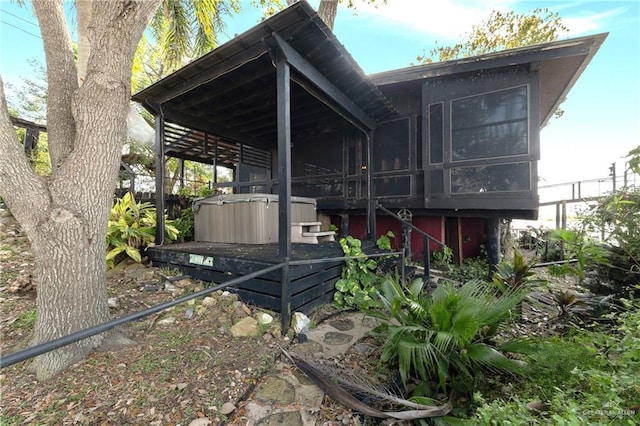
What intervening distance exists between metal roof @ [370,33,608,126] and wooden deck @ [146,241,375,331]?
398cm

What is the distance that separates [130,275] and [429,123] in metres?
5.61

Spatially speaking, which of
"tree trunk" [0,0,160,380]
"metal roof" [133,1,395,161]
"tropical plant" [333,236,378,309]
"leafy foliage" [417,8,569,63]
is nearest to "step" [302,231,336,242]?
"tropical plant" [333,236,378,309]

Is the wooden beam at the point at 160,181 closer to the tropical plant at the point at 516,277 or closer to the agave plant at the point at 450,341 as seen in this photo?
the agave plant at the point at 450,341

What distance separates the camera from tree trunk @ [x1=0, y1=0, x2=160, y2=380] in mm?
1769

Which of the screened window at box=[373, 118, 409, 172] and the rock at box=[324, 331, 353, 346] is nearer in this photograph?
the rock at box=[324, 331, 353, 346]

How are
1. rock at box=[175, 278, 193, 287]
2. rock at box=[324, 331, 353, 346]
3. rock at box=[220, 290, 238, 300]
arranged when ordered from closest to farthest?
rock at box=[324, 331, 353, 346]
rock at box=[220, 290, 238, 300]
rock at box=[175, 278, 193, 287]

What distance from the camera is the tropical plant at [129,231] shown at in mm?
3328

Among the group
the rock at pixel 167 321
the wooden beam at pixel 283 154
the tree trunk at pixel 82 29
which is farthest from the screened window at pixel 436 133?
the tree trunk at pixel 82 29

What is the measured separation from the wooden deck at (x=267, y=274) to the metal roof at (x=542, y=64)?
13.1ft

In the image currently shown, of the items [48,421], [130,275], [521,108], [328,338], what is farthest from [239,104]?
[521,108]

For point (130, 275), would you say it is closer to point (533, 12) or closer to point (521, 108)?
point (521, 108)

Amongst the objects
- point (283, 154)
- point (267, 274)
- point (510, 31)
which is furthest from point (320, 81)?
point (510, 31)

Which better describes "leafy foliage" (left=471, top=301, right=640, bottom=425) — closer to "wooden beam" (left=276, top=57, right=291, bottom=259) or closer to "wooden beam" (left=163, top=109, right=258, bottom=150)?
"wooden beam" (left=276, top=57, right=291, bottom=259)

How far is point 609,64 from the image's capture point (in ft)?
15.7
